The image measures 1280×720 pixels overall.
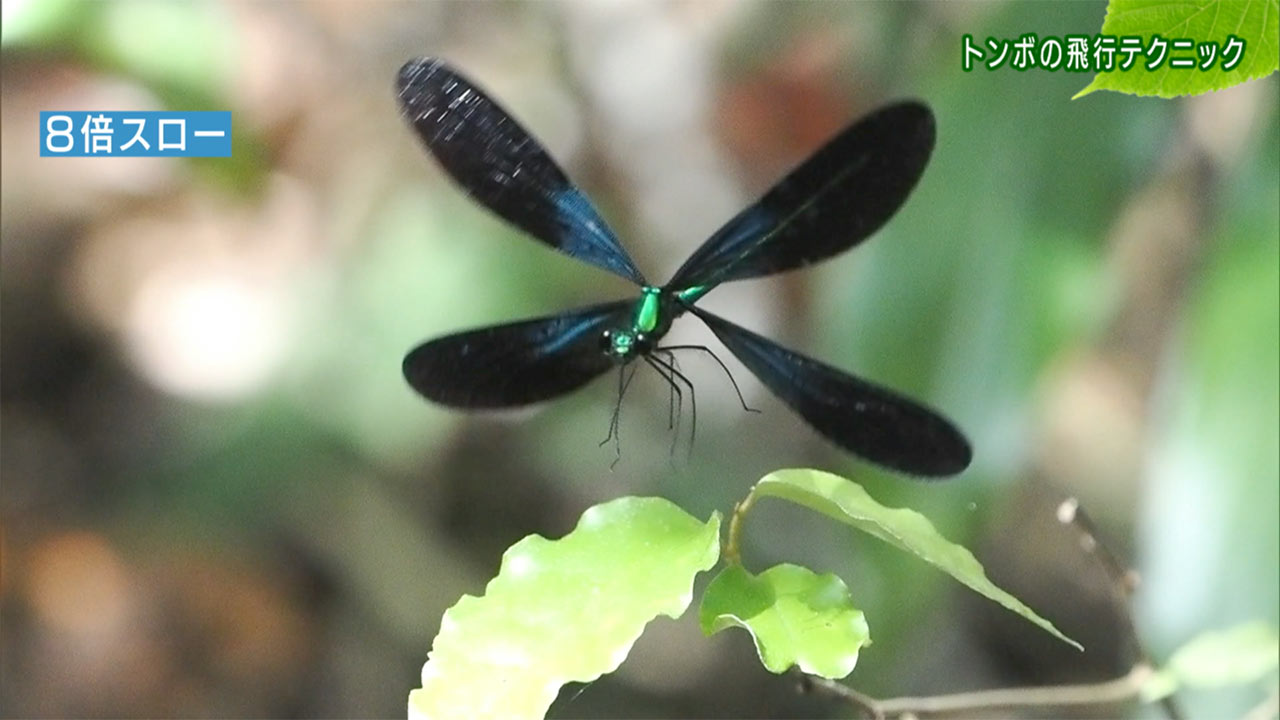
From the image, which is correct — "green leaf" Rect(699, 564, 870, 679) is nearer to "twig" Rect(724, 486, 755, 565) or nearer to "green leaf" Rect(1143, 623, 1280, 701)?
"twig" Rect(724, 486, 755, 565)

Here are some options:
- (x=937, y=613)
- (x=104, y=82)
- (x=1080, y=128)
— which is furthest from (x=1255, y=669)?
(x=104, y=82)

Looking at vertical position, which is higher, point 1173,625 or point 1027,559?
point 1027,559

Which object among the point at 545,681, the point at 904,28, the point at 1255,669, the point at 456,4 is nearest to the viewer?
the point at 545,681

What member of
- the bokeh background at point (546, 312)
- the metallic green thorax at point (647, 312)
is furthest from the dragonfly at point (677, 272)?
the bokeh background at point (546, 312)

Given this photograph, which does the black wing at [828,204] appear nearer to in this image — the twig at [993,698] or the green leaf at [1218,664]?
the twig at [993,698]

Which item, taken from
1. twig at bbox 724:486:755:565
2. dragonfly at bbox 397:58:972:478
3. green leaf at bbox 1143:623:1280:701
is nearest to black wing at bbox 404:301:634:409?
dragonfly at bbox 397:58:972:478

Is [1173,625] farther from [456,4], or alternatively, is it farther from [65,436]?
[65,436]

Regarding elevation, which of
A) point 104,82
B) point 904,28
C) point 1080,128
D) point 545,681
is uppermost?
point 104,82

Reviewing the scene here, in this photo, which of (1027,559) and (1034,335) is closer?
(1034,335)
